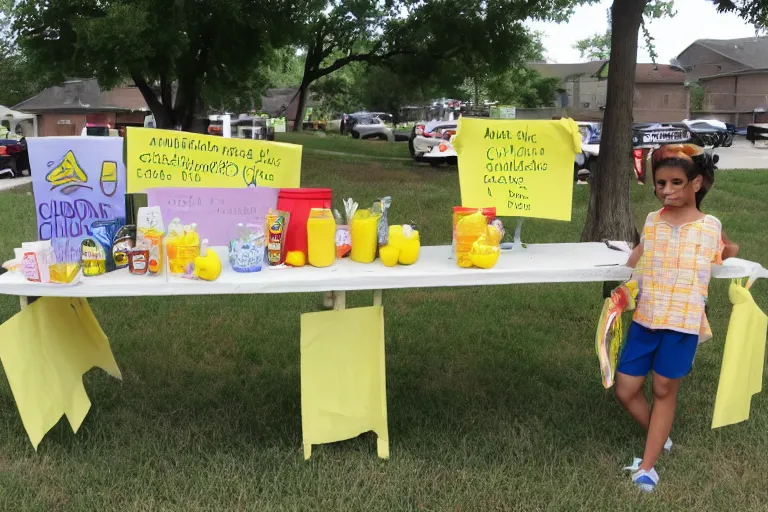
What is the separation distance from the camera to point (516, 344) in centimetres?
442

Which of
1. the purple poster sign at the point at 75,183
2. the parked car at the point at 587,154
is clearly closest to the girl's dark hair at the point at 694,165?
the purple poster sign at the point at 75,183

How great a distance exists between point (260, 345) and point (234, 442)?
132 cm

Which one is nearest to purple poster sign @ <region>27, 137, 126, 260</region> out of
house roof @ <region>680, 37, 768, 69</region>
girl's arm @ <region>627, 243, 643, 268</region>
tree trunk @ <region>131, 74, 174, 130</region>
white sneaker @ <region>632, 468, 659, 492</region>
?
girl's arm @ <region>627, 243, 643, 268</region>

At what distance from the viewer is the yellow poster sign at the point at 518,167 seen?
303 centimetres

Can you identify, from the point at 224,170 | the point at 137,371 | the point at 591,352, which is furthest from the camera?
the point at 591,352

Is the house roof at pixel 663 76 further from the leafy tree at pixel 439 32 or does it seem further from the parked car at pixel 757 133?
the leafy tree at pixel 439 32

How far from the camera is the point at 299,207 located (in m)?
2.88

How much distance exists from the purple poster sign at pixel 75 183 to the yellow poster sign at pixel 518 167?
1.53 meters

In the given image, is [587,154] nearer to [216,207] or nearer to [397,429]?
[397,429]

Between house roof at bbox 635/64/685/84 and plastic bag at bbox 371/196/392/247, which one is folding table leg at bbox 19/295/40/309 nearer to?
plastic bag at bbox 371/196/392/247

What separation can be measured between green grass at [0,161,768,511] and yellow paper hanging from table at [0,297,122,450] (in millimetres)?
187

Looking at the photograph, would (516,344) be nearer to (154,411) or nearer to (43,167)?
(154,411)

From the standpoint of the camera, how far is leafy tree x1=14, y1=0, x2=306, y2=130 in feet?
39.0

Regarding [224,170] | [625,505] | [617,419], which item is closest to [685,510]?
[625,505]
